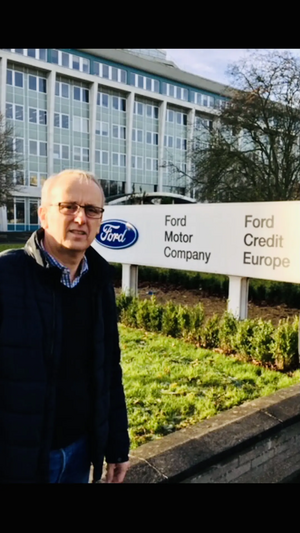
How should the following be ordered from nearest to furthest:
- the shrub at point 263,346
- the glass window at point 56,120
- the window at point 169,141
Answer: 1. the shrub at point 263,346
2. the glass window at point 56,120
3. the window at point 169,141

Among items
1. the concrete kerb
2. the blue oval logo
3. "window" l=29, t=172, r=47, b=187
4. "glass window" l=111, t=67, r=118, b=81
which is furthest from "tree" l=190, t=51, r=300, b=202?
"glass window" l=111, t=67, r=118, b=81

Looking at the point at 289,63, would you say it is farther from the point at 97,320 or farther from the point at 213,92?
the point at 213,92

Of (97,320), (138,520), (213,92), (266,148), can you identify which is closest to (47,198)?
(97,320)

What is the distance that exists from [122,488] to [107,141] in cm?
4413

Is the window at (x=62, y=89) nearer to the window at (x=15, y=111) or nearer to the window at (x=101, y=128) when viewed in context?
the window at (x=15, y=111)

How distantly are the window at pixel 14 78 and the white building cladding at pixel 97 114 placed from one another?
8 cm

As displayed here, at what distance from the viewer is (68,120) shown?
40938mm

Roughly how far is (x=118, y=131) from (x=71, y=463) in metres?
45.4

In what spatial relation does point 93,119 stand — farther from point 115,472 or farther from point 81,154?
point 115,472

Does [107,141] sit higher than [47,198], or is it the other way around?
[107,141]

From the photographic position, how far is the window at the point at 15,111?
37.9 meters

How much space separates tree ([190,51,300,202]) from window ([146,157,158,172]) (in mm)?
30802

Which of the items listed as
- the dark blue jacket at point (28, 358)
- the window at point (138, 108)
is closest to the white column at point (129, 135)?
the window at point (138, 108)

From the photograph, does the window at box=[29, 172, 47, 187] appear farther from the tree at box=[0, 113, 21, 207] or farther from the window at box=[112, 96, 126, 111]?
the tree at box=[0, 113, 21, 207]
